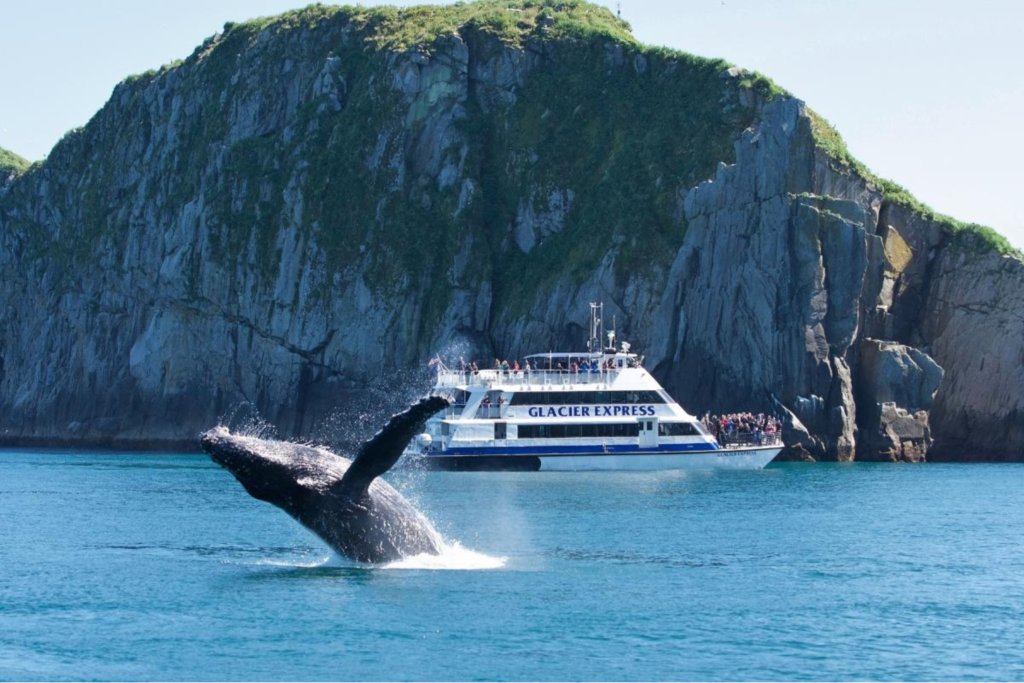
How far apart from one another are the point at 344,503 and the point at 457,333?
271 feet

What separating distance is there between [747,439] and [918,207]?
23.8 meters

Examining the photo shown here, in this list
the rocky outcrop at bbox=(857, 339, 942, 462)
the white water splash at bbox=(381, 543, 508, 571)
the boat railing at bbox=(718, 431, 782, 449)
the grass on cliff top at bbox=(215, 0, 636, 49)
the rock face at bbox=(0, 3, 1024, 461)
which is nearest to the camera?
the white water splash at bbox=(381, 543, 508, 571)

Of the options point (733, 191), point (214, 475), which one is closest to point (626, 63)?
point (733, 191)

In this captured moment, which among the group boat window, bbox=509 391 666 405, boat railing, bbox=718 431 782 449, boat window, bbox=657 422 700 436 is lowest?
boat railing, bbox=718 431 782 449

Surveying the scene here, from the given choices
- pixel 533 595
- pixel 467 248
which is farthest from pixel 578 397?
pixel 533 595

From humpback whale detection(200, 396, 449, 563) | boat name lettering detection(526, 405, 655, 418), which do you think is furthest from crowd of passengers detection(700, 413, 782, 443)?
humpback whale detection(200, 396, 449, 563)

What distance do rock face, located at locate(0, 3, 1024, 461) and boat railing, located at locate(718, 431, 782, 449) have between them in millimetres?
4790

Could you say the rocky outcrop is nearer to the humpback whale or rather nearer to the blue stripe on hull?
the blue stripe on hull

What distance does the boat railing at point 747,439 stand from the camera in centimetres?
8994

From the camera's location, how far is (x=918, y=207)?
105250 millimetres

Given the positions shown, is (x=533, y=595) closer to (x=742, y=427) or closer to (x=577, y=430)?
(x=577, y=430)

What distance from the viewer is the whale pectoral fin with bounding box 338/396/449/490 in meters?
29.4

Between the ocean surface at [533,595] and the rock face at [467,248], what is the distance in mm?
40353

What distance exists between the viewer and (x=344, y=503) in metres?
33.8
